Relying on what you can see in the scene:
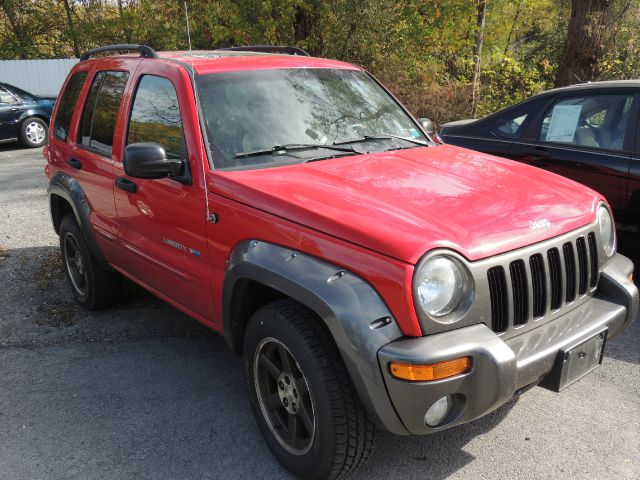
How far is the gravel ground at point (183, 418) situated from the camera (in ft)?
9.89

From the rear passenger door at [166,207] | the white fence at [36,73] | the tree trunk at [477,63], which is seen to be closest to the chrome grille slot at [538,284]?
the rear passenger door at [166,207]

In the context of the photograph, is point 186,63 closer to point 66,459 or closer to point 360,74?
point 360,74

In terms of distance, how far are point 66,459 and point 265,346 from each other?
1.17 m

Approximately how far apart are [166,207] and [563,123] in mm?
3477

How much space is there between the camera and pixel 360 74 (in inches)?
172

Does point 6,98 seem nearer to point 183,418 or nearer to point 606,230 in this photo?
point 183,418

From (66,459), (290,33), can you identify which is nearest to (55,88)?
(290,33)

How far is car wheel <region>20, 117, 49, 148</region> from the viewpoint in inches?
560

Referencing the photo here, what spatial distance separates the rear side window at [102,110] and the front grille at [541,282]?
9.09 ft

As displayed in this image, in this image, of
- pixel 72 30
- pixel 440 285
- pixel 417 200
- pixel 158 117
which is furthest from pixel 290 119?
pixel 72 30

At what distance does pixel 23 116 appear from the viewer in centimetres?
1411

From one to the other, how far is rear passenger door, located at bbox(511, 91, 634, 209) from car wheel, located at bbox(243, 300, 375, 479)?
122 inches

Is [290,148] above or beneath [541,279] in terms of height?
above

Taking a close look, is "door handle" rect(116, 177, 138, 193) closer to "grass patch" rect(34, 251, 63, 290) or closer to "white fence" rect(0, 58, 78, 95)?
"grass patch" rect(34, 251, 63, 290)
